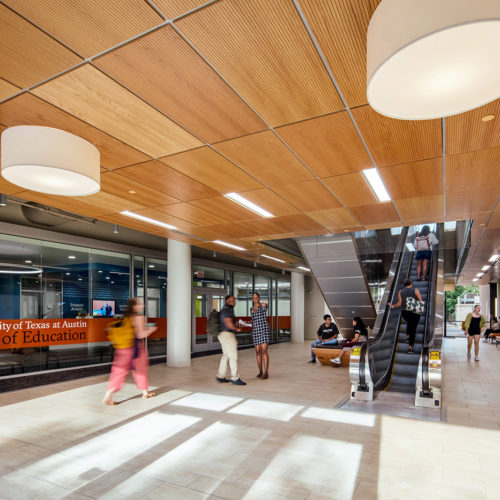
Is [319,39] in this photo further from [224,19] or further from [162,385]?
[162,385]

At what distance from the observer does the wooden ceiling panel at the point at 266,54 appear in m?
2.44

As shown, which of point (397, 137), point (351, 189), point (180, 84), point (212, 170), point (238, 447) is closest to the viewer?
point (180, 84)

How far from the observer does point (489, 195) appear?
19.6ft

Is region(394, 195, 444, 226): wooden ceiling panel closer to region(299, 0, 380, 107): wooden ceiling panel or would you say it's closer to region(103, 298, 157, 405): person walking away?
region(299, 0, 380, 107): wooden ceiling panel

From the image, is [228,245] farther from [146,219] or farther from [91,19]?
[91,19]

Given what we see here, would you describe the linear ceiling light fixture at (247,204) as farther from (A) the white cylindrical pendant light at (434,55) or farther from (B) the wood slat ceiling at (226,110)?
(A) the white cylindrical pendant light at (434,55)

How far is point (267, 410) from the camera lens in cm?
573

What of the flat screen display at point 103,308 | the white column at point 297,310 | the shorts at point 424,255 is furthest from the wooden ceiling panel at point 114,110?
the white column at point 297,310

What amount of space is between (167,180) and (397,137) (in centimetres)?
303

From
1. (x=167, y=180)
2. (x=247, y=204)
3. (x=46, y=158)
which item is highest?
(x=167, y=180)

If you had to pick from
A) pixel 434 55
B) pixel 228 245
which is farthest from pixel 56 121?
pixel 228 245

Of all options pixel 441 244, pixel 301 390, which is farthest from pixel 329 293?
pixel 301 390

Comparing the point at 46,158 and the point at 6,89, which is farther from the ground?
the point at 6,89

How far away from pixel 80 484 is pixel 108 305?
801 cm
